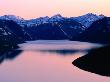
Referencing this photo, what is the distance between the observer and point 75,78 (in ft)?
230

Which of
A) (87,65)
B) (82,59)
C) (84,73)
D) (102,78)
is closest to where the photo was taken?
(102,78)

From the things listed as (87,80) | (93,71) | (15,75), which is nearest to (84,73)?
(93,71)

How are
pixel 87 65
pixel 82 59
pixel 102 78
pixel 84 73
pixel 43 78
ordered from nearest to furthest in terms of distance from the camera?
pixel 102 78 < pixel 43 78 < pixel 84 73 < pixel 87 65 < pixel 82 59

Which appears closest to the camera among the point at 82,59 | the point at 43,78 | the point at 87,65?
the point at 43,78

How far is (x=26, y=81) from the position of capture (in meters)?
66.7

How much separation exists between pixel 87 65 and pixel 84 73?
955 cm

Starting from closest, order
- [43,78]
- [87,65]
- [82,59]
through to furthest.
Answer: [43,78] → [87,65] → [82,59]

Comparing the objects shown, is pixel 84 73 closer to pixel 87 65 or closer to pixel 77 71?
pixel 77 71

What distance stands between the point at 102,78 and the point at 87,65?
1906 centimetres

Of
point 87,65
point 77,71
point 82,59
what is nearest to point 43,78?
point 77,71

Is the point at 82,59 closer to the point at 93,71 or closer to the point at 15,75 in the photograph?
the point at 93,71

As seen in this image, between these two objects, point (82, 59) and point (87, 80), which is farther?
point (82, 59)

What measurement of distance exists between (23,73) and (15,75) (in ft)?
11.7

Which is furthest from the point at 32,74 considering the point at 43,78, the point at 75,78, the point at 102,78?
the point at 102,78
